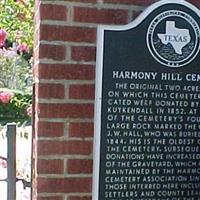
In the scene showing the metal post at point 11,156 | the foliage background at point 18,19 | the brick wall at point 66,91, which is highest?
the foliage background at point 18,19

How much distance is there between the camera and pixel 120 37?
2451mm

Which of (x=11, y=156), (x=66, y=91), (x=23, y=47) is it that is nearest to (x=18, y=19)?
(x=23, y=47)

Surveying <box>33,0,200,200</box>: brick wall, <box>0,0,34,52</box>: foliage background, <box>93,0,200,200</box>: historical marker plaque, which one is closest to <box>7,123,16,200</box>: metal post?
<box>33,0,200,200</box>: brick wall

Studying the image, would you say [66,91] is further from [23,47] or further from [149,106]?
[23,47]

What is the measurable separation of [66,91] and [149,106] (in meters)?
0.42

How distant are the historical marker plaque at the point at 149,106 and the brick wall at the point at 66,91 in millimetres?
59

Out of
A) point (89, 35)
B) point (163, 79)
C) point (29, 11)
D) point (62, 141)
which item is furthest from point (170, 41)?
point (29, 11)

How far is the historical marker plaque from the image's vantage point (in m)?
2.46

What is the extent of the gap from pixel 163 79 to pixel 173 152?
370mm

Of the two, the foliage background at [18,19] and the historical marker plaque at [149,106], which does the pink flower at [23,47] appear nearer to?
the foliage background at [18,19]

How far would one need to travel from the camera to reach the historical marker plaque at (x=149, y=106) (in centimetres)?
246

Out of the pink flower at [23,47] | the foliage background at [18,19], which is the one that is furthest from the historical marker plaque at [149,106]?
the pink flower at [23,47]

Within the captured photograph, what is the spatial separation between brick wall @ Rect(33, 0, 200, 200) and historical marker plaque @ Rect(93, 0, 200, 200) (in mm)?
59

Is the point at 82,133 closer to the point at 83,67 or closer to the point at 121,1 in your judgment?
the point at 83,67
